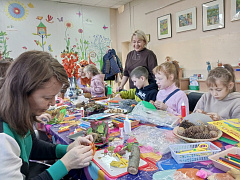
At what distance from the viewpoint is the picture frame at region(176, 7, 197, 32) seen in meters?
3.90

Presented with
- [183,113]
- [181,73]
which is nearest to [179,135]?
[183,113]

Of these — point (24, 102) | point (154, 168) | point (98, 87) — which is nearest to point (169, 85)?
point (154, 168)

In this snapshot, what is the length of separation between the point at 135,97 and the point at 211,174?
1743mm

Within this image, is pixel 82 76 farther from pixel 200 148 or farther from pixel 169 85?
pixel 200 148

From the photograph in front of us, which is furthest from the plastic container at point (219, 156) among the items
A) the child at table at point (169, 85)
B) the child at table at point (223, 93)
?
the child at table at point (169, 85)

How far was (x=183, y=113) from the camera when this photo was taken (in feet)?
4.94

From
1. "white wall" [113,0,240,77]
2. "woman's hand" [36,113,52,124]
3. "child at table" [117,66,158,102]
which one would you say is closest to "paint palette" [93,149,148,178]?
"woman's hand" [36,113,52,124]

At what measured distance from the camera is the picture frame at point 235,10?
10.5 feet

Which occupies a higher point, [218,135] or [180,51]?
[180,51]

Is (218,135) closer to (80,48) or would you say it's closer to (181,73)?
(181,73)

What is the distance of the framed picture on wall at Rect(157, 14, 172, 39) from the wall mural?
1.89 metres

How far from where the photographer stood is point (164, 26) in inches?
180

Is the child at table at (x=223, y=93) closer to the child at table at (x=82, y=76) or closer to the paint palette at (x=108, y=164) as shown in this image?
the paint palette at (x=108, y=164)

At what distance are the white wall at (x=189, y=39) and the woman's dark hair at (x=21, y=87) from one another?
3.48 meters
